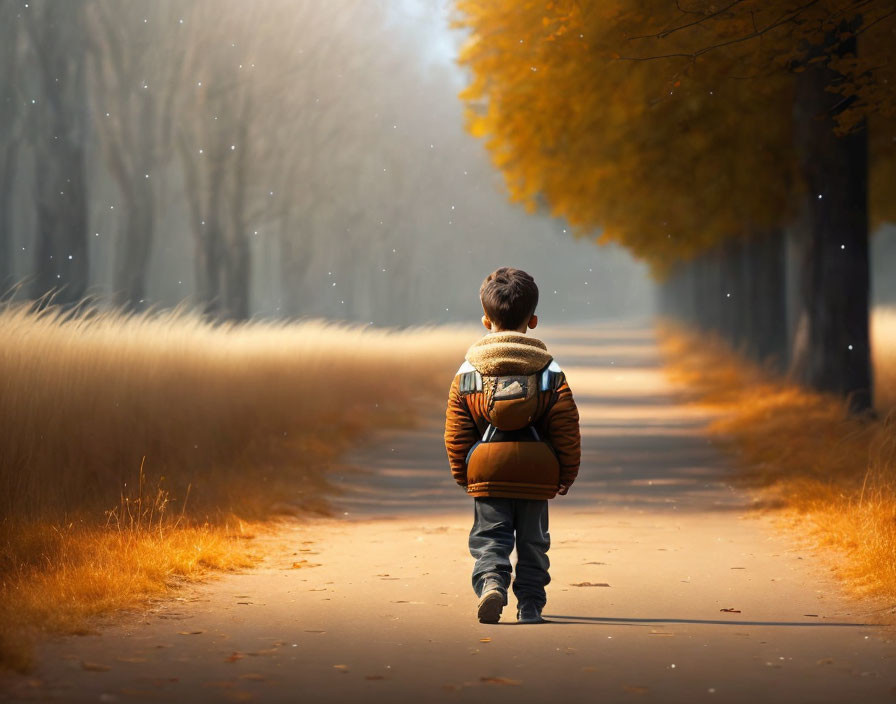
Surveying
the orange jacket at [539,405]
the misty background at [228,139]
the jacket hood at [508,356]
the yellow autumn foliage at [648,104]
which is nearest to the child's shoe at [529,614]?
the orange jacket at [539,405]

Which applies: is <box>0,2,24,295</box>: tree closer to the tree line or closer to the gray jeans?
the tree line

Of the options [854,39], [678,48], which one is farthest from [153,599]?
[854,39]

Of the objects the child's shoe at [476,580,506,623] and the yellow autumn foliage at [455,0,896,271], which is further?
the yellow autumn foliage at [455,0,896,271]

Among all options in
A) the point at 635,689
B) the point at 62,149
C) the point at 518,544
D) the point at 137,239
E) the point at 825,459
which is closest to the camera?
the point at 635,689

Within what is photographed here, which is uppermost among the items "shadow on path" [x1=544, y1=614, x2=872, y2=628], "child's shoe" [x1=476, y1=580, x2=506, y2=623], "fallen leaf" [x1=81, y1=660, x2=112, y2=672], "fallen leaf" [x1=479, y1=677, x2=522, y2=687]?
"child's shoe" [x1=476, y1=580, x2=506, y2=623]

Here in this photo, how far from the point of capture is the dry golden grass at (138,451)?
7945 mm

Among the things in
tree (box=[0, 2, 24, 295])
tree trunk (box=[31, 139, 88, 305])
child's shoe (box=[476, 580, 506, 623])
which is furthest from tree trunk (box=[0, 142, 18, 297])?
child's shoe (box=[476, 580, 506, 623])

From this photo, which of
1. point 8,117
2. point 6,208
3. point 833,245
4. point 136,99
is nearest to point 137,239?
point 136,99

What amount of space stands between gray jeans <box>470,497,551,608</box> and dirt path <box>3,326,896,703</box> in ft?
0.64

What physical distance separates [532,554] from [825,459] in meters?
6.65

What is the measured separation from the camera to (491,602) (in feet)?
22.7

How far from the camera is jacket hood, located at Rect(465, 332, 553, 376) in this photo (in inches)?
272

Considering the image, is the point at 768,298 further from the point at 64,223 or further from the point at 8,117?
the point at 8,117

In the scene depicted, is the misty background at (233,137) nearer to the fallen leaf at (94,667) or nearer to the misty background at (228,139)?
the misty background at (228,139)
